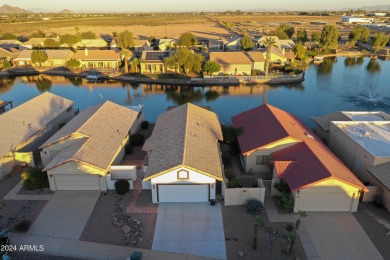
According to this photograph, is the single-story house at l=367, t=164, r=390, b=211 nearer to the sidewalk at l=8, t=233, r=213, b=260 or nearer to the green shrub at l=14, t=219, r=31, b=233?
the sidewalk at l=8, t=233, r=213, b=260

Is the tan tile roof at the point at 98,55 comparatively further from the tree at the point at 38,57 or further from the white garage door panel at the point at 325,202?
the white garage door panel at the point at 325,202

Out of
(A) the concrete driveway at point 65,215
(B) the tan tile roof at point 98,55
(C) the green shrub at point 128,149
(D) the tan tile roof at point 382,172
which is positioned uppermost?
(B) the tan tile roof at point 98,55

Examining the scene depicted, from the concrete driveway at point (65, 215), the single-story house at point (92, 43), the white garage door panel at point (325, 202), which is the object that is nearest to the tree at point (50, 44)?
the single-story house at point (92, 43)

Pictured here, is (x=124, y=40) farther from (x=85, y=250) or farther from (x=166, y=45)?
(x=85, y=250)

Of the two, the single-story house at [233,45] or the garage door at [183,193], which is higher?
the single-story house at [233,45]

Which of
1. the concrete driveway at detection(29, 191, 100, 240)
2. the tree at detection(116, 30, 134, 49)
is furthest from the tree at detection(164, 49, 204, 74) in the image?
the concrete driveway at detection(29, 191, 100, 240)

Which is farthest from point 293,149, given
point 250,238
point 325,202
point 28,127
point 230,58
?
point 230,58

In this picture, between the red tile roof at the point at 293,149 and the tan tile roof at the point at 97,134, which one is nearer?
the red tile roof at the point at 293,149
